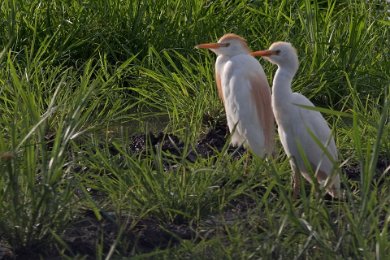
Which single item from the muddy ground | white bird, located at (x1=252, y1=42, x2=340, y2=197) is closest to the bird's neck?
white bird, located at (x1=252, y1=42, x2=340, y2=197)

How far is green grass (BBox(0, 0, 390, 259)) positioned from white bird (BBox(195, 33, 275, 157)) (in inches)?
6.3

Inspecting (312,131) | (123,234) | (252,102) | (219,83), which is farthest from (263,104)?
(123,234)

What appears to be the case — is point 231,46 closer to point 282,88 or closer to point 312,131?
point 282,88

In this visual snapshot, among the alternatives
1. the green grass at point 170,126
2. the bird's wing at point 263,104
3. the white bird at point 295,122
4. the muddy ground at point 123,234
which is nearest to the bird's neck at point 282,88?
the white bird at point 295,122

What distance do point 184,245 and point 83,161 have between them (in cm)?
114

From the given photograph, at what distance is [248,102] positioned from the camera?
5.31 m

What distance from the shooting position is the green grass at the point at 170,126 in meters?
3.82

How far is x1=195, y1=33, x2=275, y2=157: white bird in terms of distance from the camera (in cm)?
530

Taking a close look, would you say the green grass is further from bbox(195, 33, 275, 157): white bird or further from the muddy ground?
bbox(195, 33, 275, 157): white bird

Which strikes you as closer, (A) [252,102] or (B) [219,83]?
(A) [252,102]

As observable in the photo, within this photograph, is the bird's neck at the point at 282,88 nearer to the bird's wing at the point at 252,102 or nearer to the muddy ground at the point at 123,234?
the bird's wing at the point at 252,102

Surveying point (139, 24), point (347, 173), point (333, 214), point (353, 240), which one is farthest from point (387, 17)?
point (353, 240)

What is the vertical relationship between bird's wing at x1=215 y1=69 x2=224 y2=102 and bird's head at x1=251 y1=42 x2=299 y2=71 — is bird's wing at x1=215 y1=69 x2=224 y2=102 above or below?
below

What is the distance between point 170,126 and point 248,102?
67 centimetres
